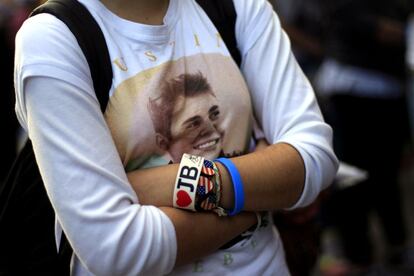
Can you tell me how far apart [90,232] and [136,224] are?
0.09 meters

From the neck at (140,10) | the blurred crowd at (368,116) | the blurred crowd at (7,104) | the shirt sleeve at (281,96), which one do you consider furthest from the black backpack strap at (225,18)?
the blurred crowd at (7,104)

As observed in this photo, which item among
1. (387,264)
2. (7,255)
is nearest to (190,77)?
(7,255)

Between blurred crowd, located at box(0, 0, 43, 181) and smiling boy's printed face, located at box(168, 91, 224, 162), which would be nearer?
smiling boy's printed face, located at box(168, 91, 224, 162)

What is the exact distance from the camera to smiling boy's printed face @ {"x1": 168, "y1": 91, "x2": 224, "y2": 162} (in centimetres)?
150

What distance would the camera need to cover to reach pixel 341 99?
4.11 m

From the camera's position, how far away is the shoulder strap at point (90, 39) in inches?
54.4

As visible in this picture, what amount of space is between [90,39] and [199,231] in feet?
1.55

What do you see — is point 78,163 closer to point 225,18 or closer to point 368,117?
point 225,18

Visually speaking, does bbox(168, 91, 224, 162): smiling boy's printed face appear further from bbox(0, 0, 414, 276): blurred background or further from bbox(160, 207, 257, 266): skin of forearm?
bbox(0, 0, 414, 276): blurred background

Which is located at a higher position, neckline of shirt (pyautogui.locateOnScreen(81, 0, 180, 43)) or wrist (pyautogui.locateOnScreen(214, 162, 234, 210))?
neckline of shirt (pyautogui.locateOnScreen(81, 0, 180, 43))

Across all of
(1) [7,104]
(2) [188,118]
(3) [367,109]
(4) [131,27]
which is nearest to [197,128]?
(2) [188,118]

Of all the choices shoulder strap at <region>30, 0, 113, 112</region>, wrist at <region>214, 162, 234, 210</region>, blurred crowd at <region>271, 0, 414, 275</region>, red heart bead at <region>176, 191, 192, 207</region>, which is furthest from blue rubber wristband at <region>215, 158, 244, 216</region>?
blurred crowd at <region>271, 0, 414, 275</region>

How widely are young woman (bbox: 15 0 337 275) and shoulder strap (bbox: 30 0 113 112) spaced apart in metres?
0.02

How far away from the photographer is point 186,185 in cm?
141
